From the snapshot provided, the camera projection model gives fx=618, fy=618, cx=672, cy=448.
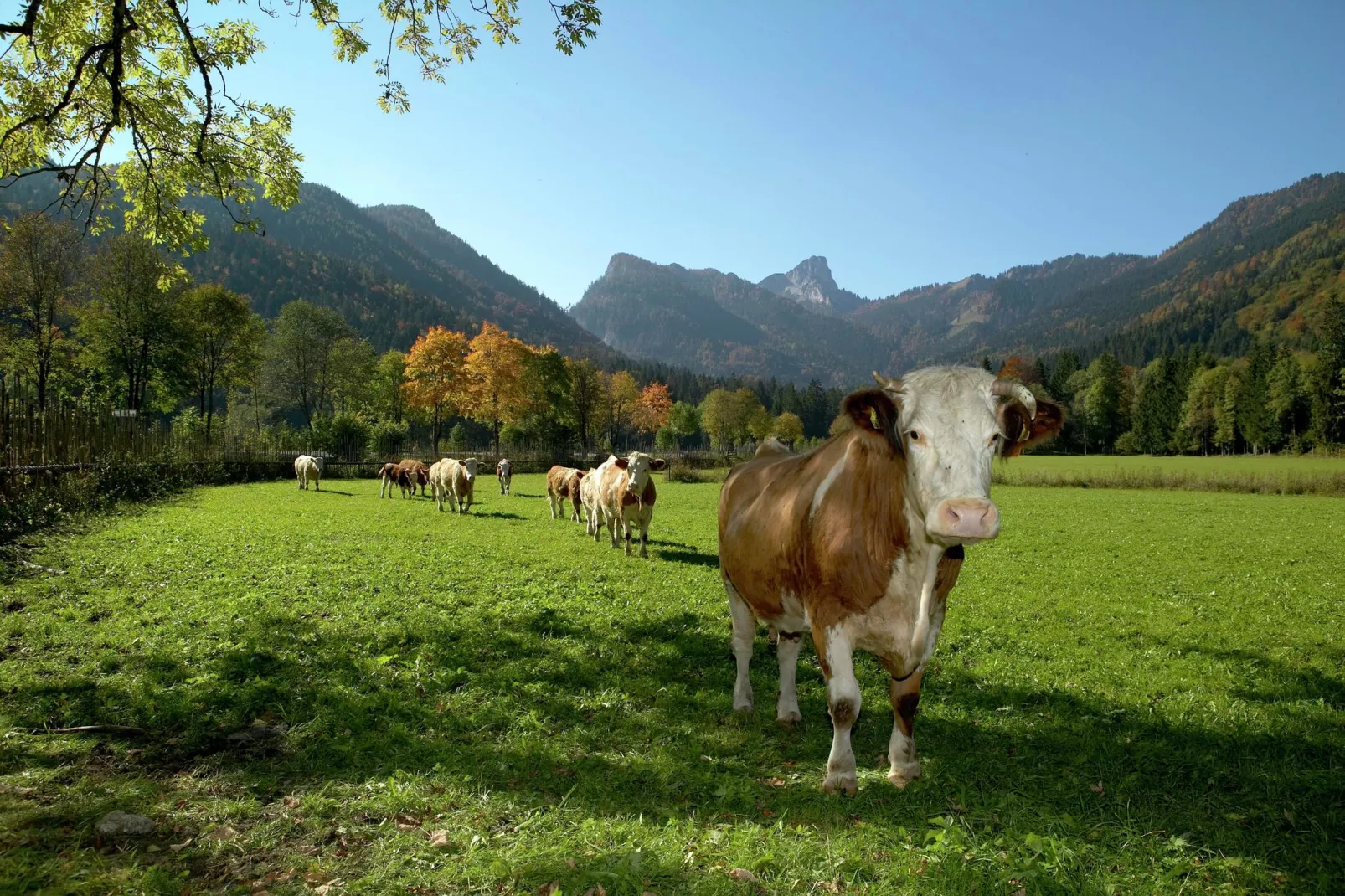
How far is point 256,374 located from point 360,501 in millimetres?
34673

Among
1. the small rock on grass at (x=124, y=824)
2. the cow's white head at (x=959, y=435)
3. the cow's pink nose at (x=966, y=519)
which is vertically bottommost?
the small rock on grass at (x=124, y=824)

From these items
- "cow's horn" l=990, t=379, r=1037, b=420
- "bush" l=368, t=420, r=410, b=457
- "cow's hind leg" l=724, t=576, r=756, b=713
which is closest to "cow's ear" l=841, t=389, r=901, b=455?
"cow's horn" l=990, t=379, r=1037, b=420

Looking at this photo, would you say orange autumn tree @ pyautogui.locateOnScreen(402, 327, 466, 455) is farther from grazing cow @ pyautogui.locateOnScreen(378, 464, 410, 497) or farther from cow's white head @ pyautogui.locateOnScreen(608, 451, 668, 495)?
cow's white head @ pyautogui.locateOnScreen(608, 451, 668, 495)

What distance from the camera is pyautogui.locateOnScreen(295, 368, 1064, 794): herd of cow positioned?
3.35 meters

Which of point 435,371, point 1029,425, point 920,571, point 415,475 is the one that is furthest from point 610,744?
point 435,371

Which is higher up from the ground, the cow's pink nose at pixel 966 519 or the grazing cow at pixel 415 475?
the cow's pink nose at pixel 966 519

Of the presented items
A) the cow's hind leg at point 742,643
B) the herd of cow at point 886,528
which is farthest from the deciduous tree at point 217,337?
the herd of cow at point 886,528

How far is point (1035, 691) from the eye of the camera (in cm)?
596

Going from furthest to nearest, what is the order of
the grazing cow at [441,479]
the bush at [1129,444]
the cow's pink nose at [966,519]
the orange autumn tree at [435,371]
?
1. the bush at [1129,444]
2. the orange autumn tree at [435,371]
3. the grazing cow at [441,479]
4. the cow's pink nose at [966,519]

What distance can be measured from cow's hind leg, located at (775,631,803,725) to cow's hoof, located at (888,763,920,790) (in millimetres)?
1101

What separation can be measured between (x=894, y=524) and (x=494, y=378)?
59369 mm

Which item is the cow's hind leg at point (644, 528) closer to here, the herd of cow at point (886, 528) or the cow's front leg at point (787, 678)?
the cow's front leg at point (787, 678)

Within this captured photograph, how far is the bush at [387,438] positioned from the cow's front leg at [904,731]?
5684 cm

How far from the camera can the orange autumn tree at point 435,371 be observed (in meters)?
57.2
